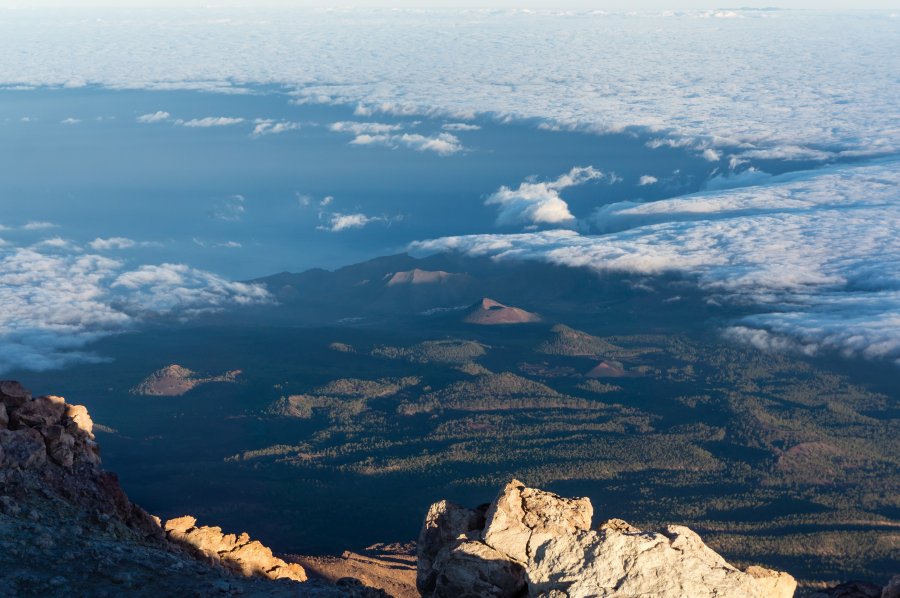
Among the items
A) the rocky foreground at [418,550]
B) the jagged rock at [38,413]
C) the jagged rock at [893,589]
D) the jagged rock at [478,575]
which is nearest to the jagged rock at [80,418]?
the jagged rock at [38,413]

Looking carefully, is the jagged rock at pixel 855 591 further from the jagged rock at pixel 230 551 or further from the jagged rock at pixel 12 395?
the jagged rock at pixel 12 395

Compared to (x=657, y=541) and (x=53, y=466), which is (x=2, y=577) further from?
(x=657, y=541)

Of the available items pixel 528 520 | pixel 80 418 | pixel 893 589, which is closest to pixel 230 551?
pixel 80 418

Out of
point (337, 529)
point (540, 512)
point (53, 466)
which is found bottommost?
point (337, 529)

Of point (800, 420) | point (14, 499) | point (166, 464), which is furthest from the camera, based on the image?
point (800, 420)

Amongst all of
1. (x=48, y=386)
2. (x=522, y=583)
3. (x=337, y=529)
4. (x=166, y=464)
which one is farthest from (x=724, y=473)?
(x=522, y=583)

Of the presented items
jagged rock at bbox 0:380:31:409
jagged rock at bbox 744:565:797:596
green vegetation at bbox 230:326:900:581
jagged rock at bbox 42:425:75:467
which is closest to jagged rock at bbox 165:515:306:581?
jagged rock at bbox 42:425:75:467
